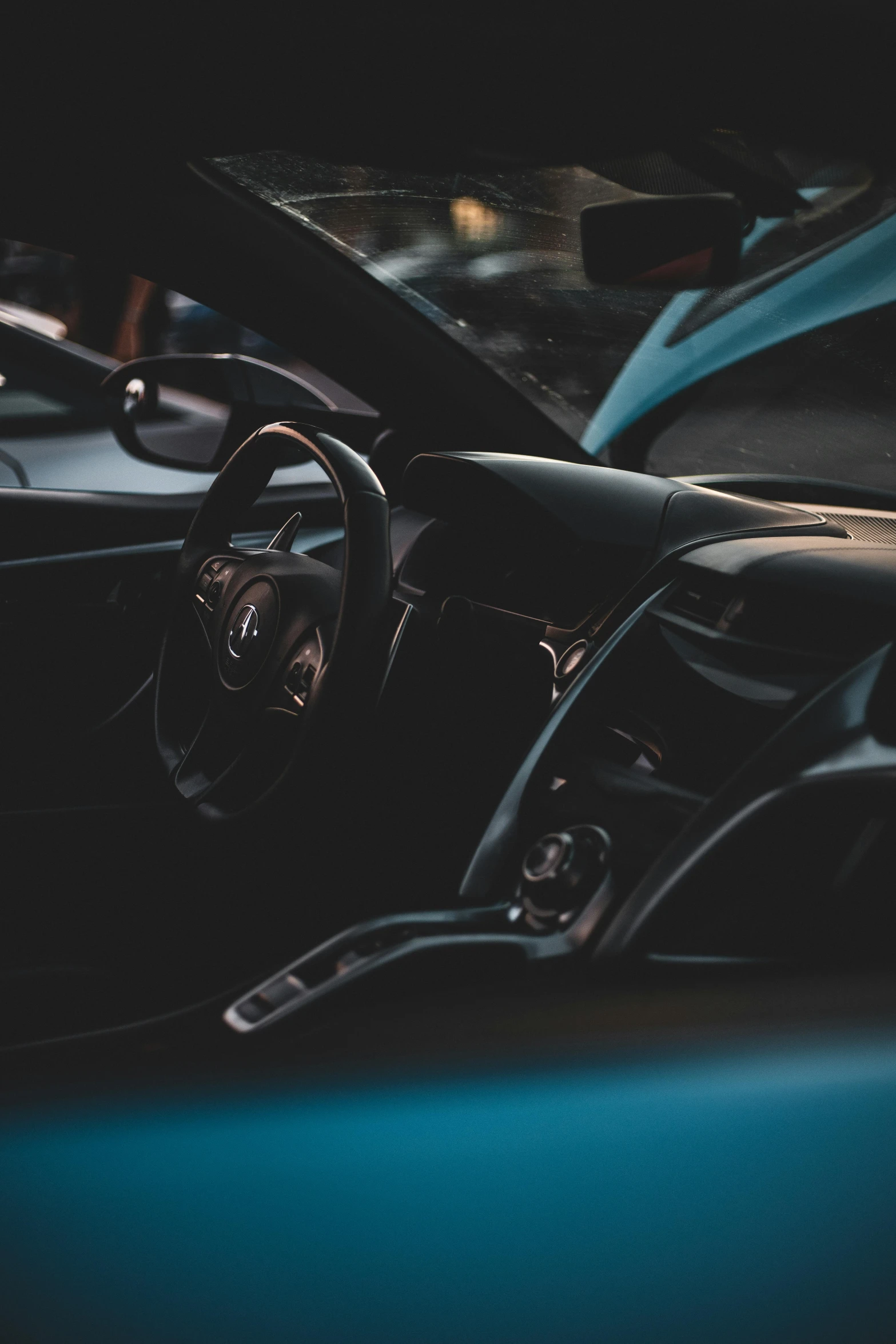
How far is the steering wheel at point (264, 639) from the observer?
143cm

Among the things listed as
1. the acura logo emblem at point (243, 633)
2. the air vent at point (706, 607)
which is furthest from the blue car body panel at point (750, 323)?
the acura logo emblem at point (243, 633)

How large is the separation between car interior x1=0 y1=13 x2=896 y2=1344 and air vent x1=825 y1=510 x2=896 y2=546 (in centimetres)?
3

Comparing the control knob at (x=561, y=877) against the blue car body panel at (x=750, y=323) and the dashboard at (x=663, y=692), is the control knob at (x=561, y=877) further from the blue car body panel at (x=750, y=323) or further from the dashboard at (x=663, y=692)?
the blue car body panel at (x=750, y=323)

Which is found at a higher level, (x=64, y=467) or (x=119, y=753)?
(x=64, y=467)

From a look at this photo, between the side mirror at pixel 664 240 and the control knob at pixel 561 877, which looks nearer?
the control knob at pixel 561 877

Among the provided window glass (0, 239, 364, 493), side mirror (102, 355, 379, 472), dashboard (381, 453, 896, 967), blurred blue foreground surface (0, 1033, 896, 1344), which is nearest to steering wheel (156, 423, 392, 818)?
dashboard (381, 453, 896, 967)

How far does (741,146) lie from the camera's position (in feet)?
5.33

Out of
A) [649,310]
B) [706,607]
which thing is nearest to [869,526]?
[706,607]

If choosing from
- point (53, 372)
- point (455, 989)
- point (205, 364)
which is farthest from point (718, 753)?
point (53, 372)

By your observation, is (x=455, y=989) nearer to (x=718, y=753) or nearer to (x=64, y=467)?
(x=718, y=753)

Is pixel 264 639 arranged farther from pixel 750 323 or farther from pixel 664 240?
pixel 750 323

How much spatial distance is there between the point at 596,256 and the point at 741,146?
0.99ft

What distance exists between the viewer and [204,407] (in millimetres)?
3168

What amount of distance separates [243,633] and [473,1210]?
985mm
